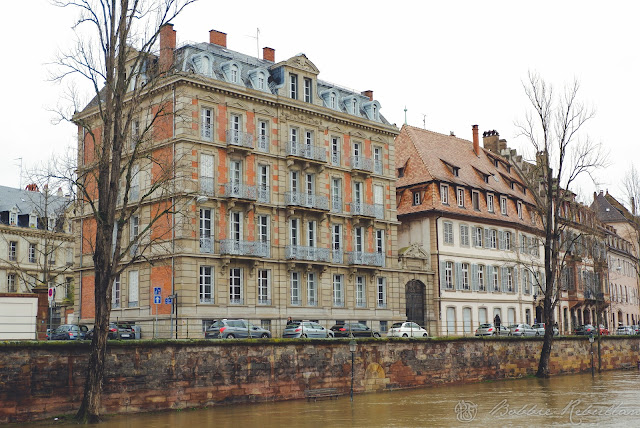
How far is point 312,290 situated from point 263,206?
587 cm

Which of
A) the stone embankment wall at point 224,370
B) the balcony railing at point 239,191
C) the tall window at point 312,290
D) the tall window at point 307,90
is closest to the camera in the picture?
the stone embankment wall at point 224,370

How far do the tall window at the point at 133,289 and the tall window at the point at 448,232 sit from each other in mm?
21446

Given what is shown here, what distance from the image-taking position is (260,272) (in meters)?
44.0

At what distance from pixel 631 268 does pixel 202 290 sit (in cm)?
6540

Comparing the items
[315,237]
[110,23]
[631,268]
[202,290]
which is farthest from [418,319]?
[631,268]

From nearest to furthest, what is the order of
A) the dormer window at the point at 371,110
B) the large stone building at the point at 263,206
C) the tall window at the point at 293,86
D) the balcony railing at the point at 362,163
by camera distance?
1. the large stone building at the point at 263,206
2. the tall window at the point at 293,86
3. the balcony railing at the point at 362,163
4. the dormer window at the point at 371,110

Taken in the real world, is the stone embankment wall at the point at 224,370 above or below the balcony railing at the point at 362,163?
below

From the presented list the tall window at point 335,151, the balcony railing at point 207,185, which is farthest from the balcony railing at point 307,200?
the balcony railing at point 207,185

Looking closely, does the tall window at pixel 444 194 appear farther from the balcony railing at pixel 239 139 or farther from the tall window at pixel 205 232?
the tall window at pixel 205 232

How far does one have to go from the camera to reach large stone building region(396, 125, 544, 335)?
54250mm

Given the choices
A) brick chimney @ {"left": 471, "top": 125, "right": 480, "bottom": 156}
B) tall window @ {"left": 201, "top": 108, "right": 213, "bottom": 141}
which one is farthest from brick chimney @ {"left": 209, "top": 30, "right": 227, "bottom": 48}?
brick chimney @ {"left": 471, "top": 125, "right": 480, "bottom": 156}

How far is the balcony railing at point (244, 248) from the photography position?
41781mm

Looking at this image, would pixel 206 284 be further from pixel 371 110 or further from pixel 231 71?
pixel 371 110

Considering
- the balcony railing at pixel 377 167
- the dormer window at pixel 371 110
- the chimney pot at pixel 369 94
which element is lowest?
the balcony railing at pixel 377 167
